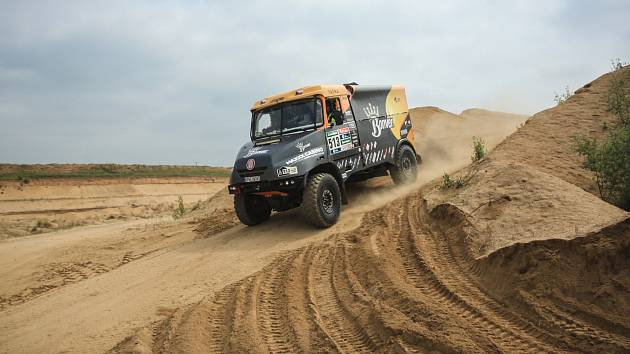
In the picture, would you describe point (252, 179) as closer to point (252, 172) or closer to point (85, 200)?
point (252, 172)

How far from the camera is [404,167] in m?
10.9

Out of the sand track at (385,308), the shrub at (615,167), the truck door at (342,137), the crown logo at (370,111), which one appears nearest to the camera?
the sand track at (385,308)

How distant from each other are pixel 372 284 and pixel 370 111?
18.0 ft

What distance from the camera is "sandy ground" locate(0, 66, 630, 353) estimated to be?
3961 mm

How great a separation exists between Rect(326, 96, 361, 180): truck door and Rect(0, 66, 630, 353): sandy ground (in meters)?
0.99

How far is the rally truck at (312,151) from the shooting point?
7.95 meters

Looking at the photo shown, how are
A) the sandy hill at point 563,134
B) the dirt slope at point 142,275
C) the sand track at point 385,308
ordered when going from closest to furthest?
1. the sand track at point 385,308
2. the dirt slope at point 142,275
3. the sandy hill at point 563,134

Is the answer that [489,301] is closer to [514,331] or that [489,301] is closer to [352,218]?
[514,331]

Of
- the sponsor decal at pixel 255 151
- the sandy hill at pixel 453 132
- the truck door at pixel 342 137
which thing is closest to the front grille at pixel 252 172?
the sponsor decal at pixel 255 151

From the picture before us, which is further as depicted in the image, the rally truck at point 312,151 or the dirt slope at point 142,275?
the rally truck at point 312,151

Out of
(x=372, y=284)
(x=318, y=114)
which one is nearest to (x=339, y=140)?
(x=318, y=114)

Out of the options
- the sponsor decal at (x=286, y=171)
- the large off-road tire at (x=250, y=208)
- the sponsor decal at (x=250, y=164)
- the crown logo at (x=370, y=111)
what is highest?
the crown logo at (x=370, y=111)

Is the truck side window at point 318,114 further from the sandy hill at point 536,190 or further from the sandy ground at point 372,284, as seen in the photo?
the sandy hill at point 536,190

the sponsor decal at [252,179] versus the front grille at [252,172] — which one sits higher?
the front grille at [252,172]
